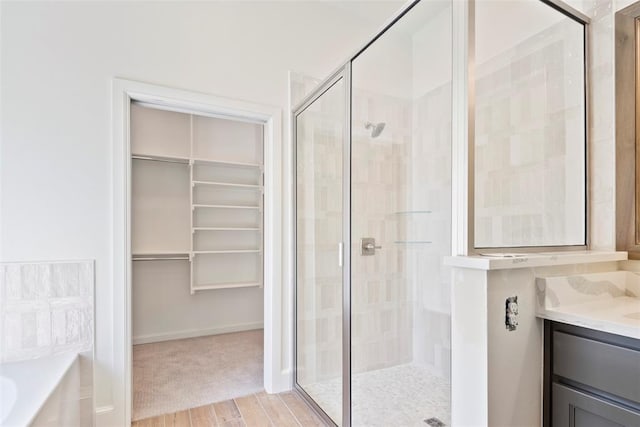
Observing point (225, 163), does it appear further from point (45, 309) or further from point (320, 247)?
point (45, 309)

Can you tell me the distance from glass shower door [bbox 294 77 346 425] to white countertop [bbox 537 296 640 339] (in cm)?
116

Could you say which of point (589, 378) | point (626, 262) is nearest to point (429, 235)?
point (626, 262)

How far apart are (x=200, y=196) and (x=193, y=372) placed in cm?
180

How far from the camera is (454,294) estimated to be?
1108 millimetres

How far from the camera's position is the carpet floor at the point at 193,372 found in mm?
2254

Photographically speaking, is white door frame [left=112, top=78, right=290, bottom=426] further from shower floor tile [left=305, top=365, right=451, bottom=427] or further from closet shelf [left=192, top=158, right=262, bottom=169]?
closet shelf [left=192, top=158, right=262, bottom=169]

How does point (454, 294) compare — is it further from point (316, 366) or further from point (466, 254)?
point (316, 366)

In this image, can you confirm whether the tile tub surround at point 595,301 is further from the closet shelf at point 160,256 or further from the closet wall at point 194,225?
the closet shelf at point 160,256

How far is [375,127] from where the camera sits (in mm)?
2236

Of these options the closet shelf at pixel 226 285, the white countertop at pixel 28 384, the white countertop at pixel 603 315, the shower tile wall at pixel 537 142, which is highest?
the shower tile wall at pixel 537 142

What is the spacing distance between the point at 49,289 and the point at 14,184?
581 millimetres

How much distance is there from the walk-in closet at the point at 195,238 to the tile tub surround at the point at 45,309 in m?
1.30

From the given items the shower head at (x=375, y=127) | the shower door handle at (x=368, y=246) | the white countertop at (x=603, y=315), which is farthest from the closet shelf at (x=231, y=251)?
the white countertop at (x=603, y=315)

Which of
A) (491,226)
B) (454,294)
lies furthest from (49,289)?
(491,226)
